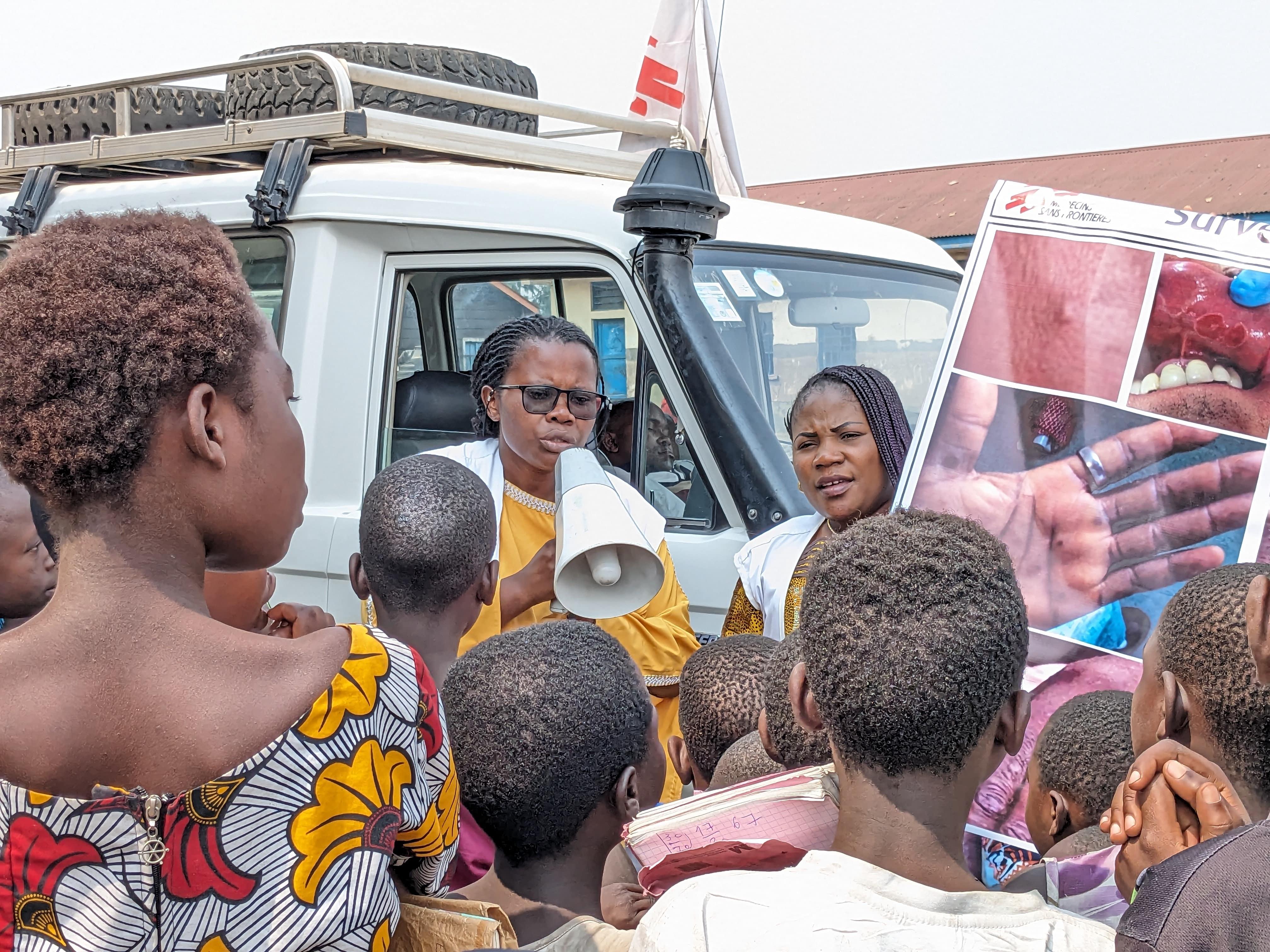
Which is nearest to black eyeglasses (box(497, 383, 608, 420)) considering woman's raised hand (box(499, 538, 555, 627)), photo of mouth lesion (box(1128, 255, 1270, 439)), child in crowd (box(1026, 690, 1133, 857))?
woman's raised hand (box(499, 538, 555, 627))

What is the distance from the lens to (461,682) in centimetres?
193

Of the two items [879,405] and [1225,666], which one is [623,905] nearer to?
[1225,666]

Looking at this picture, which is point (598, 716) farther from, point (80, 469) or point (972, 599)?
point (80, 469)

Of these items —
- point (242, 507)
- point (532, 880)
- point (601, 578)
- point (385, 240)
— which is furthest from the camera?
point (385, 240)

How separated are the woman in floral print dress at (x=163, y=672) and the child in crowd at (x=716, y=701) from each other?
0.93 m

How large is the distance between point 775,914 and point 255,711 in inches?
22.8

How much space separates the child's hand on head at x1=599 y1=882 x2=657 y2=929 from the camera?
181 centimetres

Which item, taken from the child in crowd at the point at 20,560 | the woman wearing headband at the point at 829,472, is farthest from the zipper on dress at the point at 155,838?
the woman wearing headband at the point at 829,472

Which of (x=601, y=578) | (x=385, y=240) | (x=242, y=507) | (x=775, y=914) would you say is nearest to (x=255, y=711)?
(x=242, y=507)

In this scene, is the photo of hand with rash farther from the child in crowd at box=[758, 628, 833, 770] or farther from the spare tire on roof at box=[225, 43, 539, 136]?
the spare tire on roof at box=[225, 43, 539, 136]

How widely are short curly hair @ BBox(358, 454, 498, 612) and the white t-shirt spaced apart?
1.31m

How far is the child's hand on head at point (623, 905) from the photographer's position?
5.95 feet

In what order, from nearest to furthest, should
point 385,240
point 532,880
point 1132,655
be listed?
point 532,880, point 1132,655, point 385,240

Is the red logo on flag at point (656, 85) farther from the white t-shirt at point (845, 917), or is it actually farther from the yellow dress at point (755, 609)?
the white t-shirt at point (845, 917)
